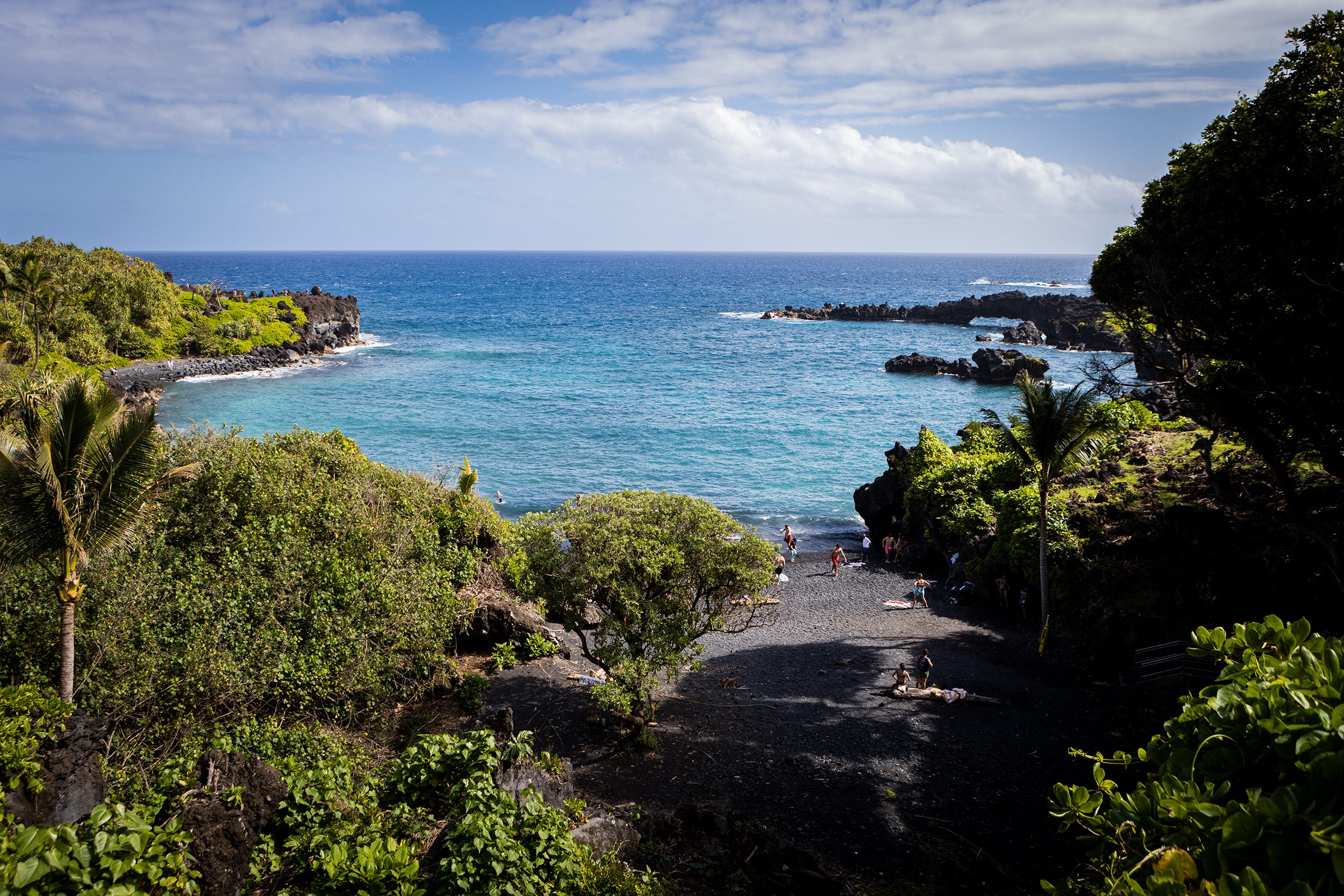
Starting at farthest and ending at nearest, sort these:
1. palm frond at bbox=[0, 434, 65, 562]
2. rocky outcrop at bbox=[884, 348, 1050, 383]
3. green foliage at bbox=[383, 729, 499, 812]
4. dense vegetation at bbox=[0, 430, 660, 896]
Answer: rocky outcrop at bbox=[884, 348, 1050, 383], green foliage at bbox=[383, 729, 499, 812], palm frond at bbox=[0, 434, 65, 562], dense vegetation at bbox=[0, 430, 660, 896]

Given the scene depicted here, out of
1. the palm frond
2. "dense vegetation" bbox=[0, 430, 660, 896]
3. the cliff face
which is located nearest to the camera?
"dense vegetation" bbox=[0, 430, 660, 896]

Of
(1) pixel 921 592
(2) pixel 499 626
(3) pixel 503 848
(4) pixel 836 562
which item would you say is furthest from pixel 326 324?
(3) pixel 503 848

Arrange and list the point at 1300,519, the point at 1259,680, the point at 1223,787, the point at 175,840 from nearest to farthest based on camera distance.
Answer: the point at 1223,787 < the point at 1259,680 < the point at 175,840 < the point at 1300,519

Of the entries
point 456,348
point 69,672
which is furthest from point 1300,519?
point 456,348

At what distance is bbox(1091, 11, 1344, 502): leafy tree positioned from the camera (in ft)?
39.9

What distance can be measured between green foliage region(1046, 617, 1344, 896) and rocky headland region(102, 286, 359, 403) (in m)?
44.9

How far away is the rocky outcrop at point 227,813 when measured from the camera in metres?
7.82

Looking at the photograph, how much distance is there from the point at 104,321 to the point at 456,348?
31.1m

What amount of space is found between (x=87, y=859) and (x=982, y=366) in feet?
235

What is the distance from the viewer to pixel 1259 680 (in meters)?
3.85

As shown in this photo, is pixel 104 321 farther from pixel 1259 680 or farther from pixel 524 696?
pixel 1259 680

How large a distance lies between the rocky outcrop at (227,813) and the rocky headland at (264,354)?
118 feet

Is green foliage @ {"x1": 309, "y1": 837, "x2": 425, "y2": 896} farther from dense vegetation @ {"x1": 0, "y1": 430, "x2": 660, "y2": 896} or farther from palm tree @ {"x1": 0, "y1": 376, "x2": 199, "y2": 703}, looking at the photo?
palm tree @ {"x1": 0, "y1": 376, "x2": 199, "y2": 703}

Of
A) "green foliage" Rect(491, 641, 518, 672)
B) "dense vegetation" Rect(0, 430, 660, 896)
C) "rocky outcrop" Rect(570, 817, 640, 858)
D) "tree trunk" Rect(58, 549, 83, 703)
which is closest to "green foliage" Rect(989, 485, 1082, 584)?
"green foliage" Rect(491, 641, 518, 672)
